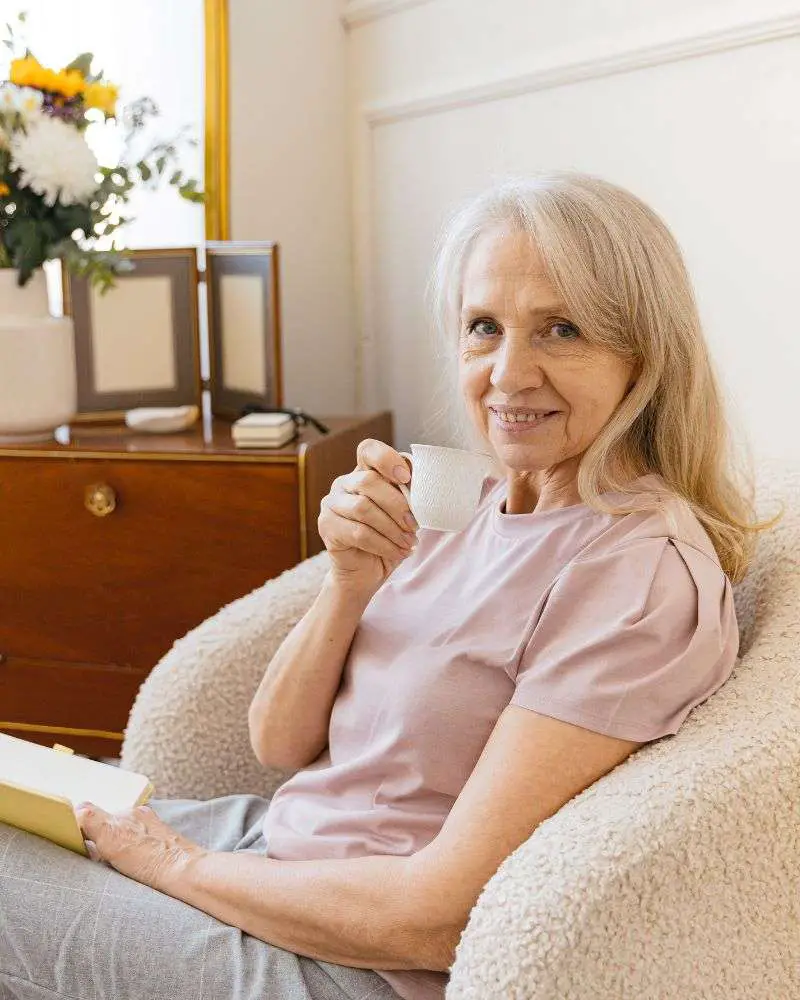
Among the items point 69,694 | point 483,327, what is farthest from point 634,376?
point 69,694

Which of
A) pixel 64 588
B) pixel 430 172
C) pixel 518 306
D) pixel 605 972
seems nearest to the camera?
pixel 605 972

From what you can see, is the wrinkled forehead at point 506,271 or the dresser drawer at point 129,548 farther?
the dresser drawer at point 129,548

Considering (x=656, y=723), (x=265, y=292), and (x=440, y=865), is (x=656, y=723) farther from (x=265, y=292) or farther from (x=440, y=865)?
(x=265, y=292)

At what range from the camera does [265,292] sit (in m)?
2.25

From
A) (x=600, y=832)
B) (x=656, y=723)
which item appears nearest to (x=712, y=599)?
(x=656, y=723)

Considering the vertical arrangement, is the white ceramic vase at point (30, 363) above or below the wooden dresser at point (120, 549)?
above

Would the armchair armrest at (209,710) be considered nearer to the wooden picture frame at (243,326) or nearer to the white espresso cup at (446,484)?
the white espresso cup at (446,484)

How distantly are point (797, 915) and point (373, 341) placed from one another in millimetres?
1838

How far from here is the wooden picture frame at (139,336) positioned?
234 centimetres

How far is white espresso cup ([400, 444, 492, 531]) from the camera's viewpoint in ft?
3.69

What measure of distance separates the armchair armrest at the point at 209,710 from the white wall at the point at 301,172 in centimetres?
116

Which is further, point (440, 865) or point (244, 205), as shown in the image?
point (244, 205)

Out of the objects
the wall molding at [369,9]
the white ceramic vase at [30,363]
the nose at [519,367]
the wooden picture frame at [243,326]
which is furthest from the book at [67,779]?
the wall molding at [369,9]

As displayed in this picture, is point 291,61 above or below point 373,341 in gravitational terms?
above
